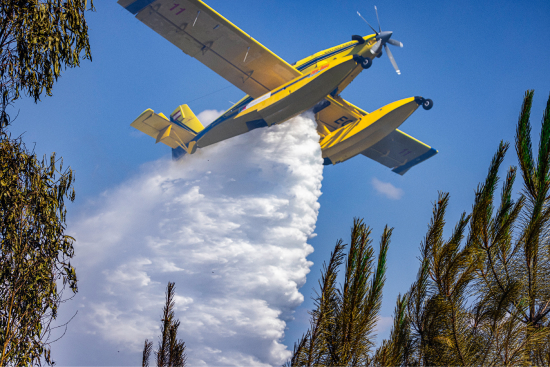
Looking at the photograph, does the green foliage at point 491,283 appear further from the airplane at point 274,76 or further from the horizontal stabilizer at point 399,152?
the horizontal stabilizer at point 399,152

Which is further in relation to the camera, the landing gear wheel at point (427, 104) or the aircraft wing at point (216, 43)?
the landing gear wheel at point (427, 104)

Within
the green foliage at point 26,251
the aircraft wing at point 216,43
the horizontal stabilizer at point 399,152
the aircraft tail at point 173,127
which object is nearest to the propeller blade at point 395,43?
the aircraft wing at point 216,43

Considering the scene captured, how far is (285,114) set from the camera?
1573 centimetres

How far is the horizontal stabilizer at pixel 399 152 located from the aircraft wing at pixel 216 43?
7262 millimetres

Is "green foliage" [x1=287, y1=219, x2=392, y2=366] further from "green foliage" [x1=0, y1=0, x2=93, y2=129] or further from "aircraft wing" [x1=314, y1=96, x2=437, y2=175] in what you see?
"aircraft wing" [x1=314, y1=96, x2=437, y2=175]

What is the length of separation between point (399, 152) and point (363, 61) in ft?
27.4

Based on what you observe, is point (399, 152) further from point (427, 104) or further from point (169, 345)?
point (169, 345)

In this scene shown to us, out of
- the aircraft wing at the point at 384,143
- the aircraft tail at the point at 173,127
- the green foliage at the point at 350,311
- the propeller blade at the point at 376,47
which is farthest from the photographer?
the aircraft tail at the point at 173,127

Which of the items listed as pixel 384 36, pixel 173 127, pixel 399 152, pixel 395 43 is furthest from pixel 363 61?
pixel 173 127

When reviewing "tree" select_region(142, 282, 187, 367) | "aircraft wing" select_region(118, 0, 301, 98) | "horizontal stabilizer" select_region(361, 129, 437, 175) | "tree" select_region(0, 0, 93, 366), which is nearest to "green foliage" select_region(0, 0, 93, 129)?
"tree" select_region(0, 0, 93, 366)

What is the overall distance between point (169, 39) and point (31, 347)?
40.2 ft

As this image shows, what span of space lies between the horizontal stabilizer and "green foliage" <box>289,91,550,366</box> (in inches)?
678

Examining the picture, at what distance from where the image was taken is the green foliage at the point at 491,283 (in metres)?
3.89

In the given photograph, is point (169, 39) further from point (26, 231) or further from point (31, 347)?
point (31, 347)
